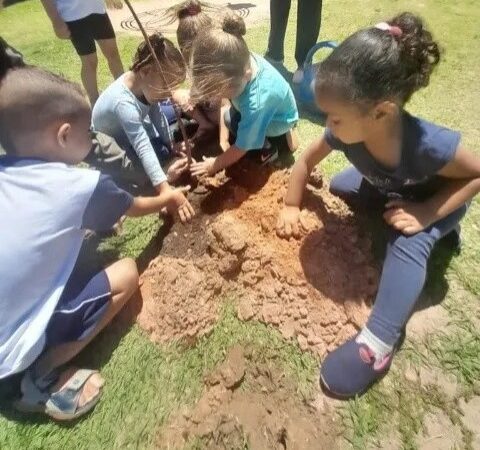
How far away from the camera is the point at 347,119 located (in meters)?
1.53

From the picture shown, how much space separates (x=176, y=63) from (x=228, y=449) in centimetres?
167

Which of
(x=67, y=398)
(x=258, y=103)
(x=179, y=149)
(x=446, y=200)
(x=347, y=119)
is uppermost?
(x=347, y=119)

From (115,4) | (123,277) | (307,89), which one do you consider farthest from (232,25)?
(115,4)

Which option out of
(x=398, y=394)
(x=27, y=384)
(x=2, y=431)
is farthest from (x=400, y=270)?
(x=2, y=431)

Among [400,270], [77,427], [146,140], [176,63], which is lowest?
[77,427]

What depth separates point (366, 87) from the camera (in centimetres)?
144

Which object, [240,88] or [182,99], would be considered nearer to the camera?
[240,88]

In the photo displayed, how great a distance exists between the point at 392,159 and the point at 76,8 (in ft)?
7.63

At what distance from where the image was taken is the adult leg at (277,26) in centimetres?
347

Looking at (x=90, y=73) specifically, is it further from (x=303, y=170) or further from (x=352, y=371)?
(x=352, y=371)

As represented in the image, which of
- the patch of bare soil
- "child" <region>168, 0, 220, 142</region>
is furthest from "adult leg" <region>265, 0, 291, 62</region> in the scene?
the patch of bare soil

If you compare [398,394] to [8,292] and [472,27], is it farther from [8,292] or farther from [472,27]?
[472,27]

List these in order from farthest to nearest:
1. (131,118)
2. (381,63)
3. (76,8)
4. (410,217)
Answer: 1. (76,8)
2. (131,118)
3. (410,217)
4. (381,63)

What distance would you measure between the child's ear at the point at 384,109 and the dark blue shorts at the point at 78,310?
119 centimetres
